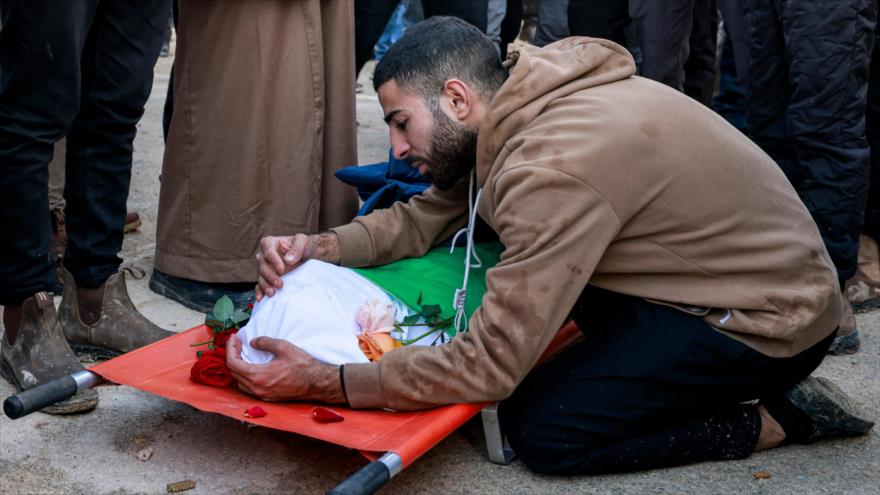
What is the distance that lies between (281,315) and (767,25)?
2.07 meters

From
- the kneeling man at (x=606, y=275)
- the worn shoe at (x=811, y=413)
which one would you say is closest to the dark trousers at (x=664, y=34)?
the kneeling man at (x=606, y=275)

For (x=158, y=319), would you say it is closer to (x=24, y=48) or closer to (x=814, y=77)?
(x=24, y=48)

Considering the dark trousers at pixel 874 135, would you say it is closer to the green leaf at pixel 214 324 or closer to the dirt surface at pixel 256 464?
the dirt surface at pixel 256 464

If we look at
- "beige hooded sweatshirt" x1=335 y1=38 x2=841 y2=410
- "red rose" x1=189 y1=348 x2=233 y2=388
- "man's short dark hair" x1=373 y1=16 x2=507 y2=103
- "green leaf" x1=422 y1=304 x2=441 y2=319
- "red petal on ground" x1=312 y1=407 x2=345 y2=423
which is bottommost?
"red rose" x1=189 y1=348 x2=233 y2=388

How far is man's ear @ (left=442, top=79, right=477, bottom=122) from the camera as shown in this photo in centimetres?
268

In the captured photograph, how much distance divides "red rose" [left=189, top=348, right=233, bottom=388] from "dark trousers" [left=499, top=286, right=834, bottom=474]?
70 centimetres

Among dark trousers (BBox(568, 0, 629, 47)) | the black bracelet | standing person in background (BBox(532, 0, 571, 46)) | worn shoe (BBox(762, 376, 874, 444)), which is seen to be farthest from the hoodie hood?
standing person in background (BBox(532, 0, 571, 46))

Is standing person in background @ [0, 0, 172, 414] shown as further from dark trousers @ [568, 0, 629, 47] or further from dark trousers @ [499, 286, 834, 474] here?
dark trousers @ [568, 0, 629, 47]

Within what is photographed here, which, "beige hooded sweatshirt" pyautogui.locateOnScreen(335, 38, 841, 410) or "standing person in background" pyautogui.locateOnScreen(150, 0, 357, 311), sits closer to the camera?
"beige hooded sweatshirt" pyautogui.locateOnScreen(335, 38, 841, 410)

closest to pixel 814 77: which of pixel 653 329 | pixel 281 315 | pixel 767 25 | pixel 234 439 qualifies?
pixel 767 25

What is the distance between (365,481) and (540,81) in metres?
1.02

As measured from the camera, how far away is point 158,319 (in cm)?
362

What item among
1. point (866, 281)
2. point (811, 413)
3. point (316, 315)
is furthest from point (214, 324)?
point (866, 281)

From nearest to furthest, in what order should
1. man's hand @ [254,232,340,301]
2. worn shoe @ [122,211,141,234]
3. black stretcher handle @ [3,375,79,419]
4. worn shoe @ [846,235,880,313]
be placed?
black stretcher handle @ [3,375,79,419], man's hand @ [254,232,340,301], worn shoe @ [846,235,880,313], worn shoe @ [122,211,141,234]
